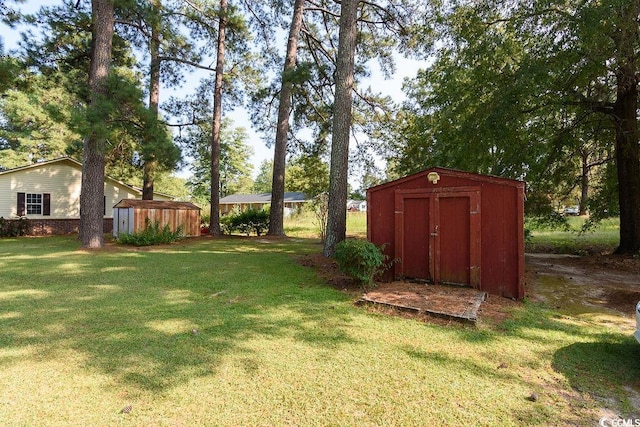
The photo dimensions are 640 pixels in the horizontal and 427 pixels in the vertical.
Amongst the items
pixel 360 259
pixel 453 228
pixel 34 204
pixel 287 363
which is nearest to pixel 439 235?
pixel 453 228

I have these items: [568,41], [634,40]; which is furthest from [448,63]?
[634,40]

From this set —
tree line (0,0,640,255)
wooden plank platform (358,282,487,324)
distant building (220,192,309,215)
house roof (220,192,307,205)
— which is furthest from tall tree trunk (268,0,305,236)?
house roof (220,192,307,205)

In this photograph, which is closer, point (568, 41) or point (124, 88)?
point (568, 41)

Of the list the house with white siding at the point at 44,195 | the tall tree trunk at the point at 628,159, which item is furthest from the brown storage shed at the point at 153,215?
the tall tree trunk at the point at 628,159

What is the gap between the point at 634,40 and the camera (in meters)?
6.98

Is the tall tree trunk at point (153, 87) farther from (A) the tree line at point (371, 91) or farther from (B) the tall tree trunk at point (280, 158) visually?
(B) the tall tree trunk at point (280, 158)

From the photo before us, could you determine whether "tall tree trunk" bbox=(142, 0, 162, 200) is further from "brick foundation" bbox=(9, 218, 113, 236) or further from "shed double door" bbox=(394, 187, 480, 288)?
"shed double door" bbox=(394, 187, 480, 288)

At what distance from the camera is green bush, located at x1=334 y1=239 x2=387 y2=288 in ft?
18.5

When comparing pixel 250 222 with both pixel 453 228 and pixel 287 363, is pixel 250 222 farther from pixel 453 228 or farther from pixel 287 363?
pixel 287 363

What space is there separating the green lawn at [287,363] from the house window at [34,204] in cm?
1535

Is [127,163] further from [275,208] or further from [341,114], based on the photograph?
[341,114]

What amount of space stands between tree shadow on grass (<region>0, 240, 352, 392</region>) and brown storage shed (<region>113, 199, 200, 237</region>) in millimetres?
5981

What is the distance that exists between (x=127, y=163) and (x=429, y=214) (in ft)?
57.4

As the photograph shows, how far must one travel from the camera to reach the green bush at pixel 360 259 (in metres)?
5.62
